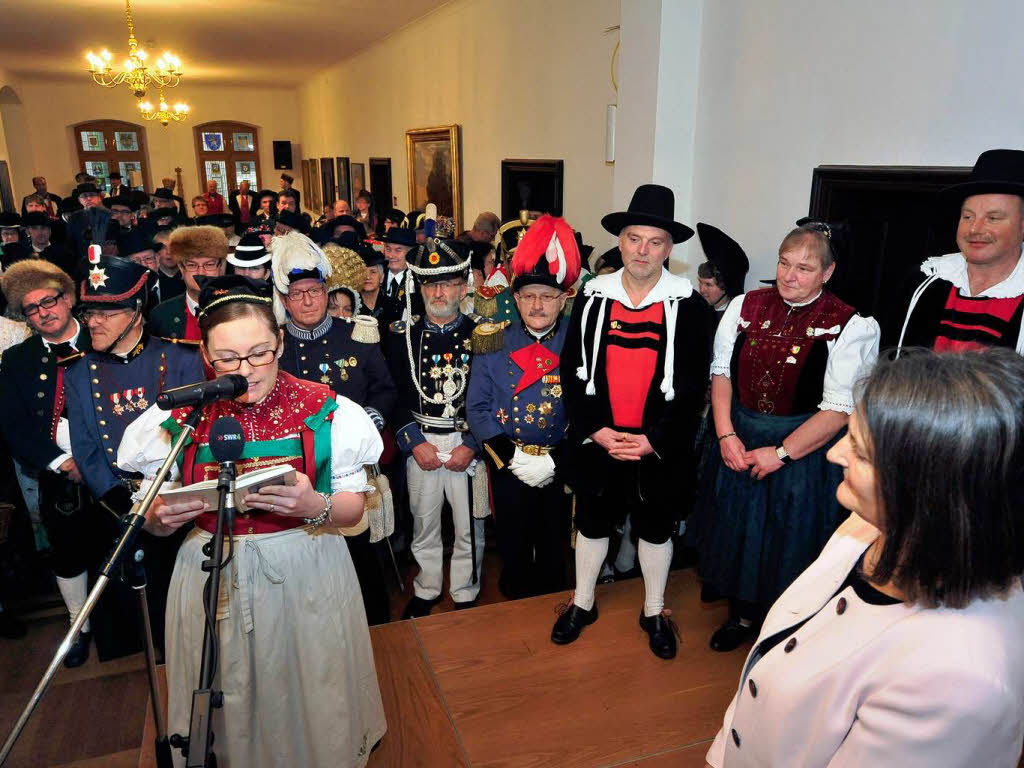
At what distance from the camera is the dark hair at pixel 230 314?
5.55ft

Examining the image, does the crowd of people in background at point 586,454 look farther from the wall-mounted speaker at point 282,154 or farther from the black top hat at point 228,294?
the wall-mounted speaker at point 282,154

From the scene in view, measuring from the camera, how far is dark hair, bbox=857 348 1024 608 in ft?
3.19

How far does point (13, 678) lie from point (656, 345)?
3.32 metres

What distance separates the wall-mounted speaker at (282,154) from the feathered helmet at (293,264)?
17203 mm

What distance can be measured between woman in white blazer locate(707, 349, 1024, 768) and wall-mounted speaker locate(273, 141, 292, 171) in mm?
19693

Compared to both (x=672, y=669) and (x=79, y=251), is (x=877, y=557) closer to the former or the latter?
(x=672, y=669)

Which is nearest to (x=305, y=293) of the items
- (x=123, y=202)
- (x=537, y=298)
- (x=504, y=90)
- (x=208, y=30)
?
(x=537, y=298)

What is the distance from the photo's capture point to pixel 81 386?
102 inches

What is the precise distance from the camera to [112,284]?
8.41ft

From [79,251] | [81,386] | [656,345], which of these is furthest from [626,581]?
[79,251]

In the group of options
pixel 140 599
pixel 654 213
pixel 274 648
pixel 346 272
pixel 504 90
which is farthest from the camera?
pixel 504 90

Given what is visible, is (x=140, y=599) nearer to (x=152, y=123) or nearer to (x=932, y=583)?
(x=932, y=583)

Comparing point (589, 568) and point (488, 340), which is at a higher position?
point (488, 340)

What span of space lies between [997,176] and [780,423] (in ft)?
3.65
